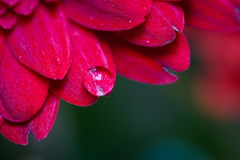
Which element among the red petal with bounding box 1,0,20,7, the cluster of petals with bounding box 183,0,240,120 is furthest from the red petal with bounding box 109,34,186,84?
the cluster of petals with bounding box 183,0,240,120

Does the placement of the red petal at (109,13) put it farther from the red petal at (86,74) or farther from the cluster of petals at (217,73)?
the cluster of petals at (217,73)

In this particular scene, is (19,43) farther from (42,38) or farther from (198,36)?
(198,36)

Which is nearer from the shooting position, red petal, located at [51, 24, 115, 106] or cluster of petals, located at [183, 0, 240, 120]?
red petal, located at [51, 24, 115, 106]

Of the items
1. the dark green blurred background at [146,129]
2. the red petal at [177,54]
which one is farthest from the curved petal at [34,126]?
the dark green blurred background at [146,129]

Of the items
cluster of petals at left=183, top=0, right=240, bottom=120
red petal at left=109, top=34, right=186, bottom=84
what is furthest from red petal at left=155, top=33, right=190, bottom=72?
cluster of petals at left=183, top=0, right=240, bottom=120

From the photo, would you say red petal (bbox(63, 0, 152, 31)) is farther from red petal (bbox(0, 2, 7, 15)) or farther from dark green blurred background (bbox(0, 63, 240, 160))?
dark green blurred background (bbox(0, 63, 240, 160))

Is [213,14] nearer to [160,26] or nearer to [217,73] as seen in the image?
[160,26]

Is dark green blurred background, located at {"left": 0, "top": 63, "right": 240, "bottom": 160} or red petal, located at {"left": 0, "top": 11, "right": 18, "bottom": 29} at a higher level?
red petal, located at {"left": 0, "top": 11, "right": 18, "bottom": 29}

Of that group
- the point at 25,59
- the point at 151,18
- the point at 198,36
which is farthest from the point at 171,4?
the point at 198,36

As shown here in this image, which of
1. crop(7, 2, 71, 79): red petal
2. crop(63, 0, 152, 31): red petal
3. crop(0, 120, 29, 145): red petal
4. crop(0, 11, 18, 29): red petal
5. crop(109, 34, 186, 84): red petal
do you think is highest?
crop(63, 0, 152, 31): red petal
